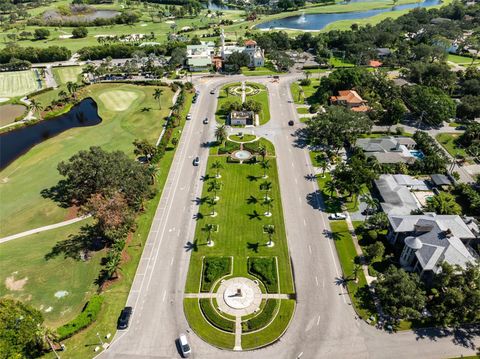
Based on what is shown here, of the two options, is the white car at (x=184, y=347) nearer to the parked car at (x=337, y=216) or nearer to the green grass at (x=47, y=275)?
the green grass at (x=47, y=275)

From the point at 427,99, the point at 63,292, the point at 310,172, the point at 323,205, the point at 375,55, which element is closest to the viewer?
the point at 63,292

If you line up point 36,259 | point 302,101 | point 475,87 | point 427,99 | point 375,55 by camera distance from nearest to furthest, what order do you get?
point 36,259 → point 427,99 → point 475,87 → point 302,101 → point 375,55

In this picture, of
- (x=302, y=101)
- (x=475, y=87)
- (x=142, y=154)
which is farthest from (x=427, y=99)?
(x=142, y=154)

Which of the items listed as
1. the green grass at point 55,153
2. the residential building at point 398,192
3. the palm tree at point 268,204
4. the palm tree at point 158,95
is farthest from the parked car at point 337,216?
the palm tree at point 158,95

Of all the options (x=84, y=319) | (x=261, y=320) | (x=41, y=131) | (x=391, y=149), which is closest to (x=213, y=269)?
(x=261, y=320)

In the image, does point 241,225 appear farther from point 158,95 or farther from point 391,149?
point 158,95

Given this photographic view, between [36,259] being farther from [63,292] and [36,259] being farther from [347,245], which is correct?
[347,245]

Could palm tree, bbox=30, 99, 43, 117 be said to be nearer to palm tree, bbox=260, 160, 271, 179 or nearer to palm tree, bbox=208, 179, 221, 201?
palm tree, bbox=208, 179, 221, 201
